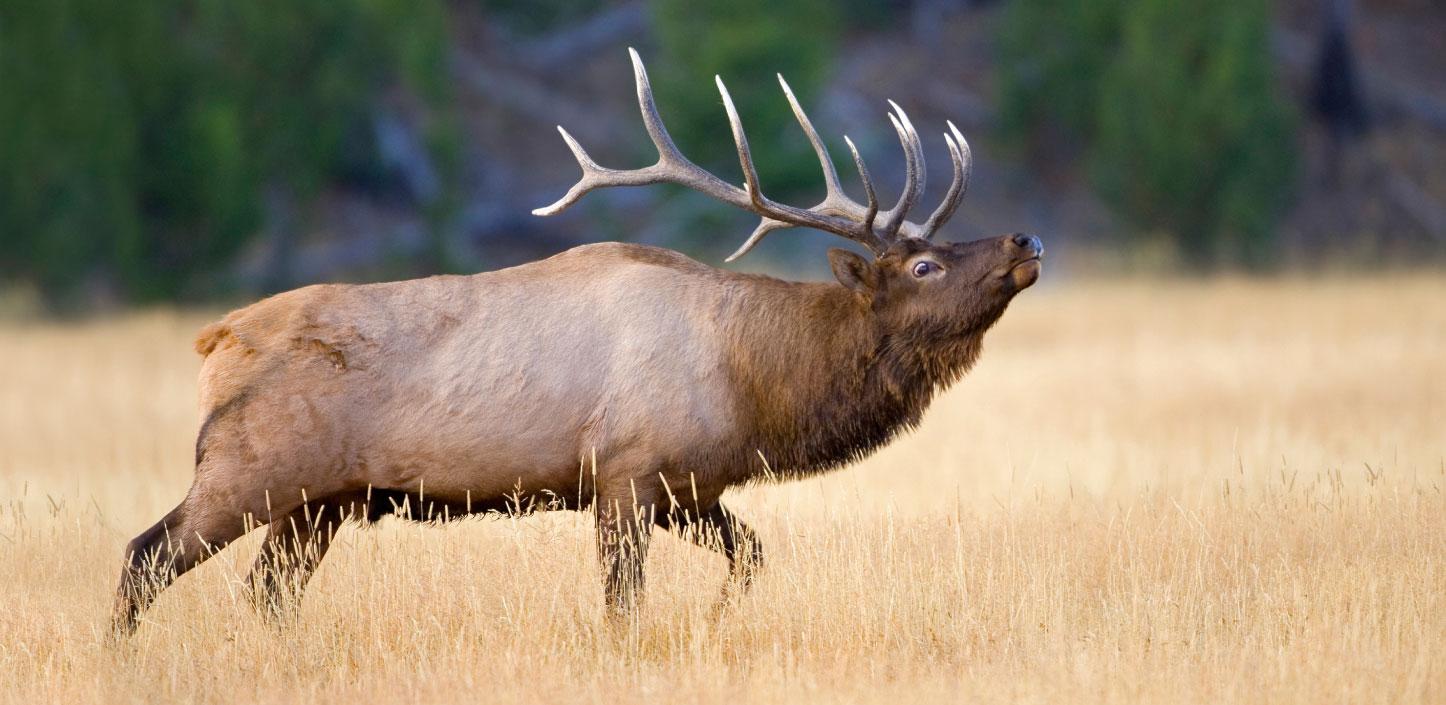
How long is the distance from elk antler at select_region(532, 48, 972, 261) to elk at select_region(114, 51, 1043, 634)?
1.1 inches

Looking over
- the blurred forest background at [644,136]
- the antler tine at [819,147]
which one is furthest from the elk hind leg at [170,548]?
the blurred forest background at [644,136]

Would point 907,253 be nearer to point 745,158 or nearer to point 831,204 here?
point 831,204

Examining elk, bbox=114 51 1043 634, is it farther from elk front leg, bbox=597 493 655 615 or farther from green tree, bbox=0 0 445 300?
green tree, bbox=0 0 445 300

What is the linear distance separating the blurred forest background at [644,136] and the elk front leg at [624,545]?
17.6 m

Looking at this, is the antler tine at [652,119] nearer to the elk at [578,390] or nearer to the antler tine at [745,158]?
the elk at [578,390]

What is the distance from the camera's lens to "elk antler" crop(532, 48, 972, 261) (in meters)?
7.30

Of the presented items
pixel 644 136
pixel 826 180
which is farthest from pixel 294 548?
pixel 644 136

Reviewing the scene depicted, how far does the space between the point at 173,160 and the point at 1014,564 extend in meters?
19.7

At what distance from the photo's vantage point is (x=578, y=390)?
6809mm

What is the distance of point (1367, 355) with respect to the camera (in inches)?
613

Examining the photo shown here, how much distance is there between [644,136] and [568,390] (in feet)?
77.7

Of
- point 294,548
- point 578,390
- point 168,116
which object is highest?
point 168,116

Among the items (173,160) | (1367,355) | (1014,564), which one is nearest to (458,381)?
(1014,564)

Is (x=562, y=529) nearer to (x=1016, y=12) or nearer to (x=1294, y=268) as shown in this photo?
(x=1294, y=268)
